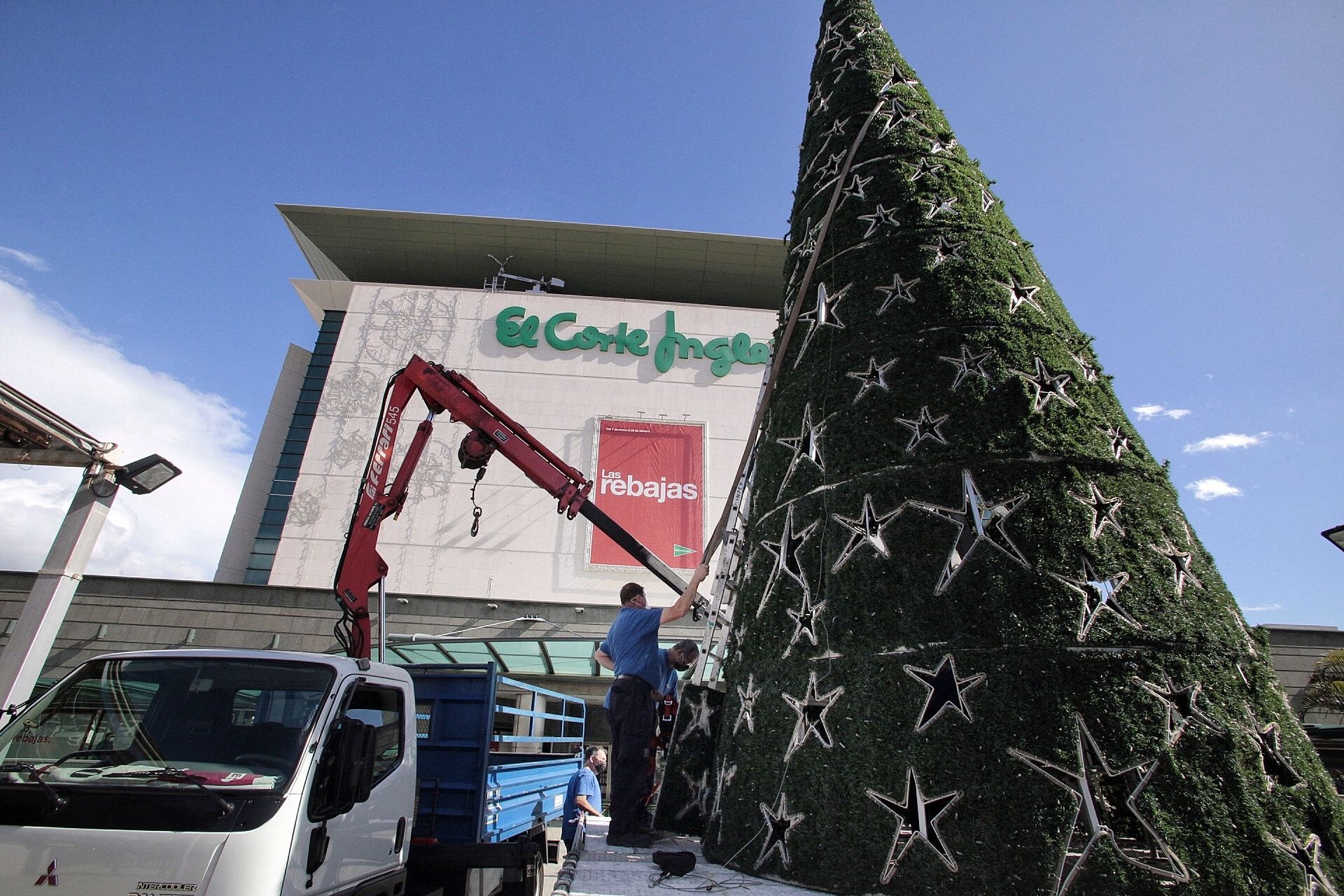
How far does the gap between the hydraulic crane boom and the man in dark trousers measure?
11.7 feet

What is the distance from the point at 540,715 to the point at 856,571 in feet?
18.9

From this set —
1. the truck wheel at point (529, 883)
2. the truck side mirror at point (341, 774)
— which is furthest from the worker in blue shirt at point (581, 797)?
the truck side mirror at point (341, 774)

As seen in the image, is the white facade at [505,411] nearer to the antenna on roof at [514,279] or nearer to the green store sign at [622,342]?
the green store sign at [622,342]

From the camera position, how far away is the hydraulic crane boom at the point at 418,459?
7496 millimetres

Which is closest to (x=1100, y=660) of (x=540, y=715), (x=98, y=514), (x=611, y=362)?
(x=540, y=715)

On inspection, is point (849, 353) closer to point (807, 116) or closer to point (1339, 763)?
point (807, 116)

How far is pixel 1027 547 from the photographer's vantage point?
307 cm

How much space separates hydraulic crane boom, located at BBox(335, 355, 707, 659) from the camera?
750cm

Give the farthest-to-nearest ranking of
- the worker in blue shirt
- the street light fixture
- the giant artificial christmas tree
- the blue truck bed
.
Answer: the street light fixture
the worker in blue shirt
the blue truck bed
the giant artificial christmas tree

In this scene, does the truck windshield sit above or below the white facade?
below

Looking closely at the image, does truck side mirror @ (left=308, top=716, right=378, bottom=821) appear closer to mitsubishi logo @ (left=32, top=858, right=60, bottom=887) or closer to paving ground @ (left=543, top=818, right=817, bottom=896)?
mitsubishi logo @ (left=32, top=858, right=60, bottom=887)

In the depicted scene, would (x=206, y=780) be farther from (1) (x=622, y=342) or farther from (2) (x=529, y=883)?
(1) (x=622, y=342)

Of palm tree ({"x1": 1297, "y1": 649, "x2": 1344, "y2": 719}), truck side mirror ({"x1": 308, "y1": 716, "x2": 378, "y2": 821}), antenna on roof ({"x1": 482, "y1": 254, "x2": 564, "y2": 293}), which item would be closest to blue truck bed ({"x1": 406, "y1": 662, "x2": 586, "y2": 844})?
truck side mirror ({"x1": 308, "y1": 716, "x2": 378, "y2": 821})

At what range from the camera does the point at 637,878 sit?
3.30m
